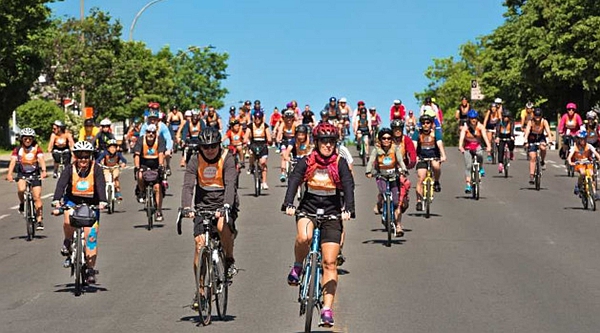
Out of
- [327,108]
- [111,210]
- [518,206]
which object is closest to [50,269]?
[111,210]

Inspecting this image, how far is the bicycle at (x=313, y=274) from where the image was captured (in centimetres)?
1114

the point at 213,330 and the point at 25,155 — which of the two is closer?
the point at 213,330

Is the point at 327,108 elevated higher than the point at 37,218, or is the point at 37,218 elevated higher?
the point at 327,108

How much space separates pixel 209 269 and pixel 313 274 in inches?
55.1

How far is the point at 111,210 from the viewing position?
2659 cm

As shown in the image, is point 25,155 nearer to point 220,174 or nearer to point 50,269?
point 50,269

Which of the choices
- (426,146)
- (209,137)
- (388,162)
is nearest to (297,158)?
(426,146)

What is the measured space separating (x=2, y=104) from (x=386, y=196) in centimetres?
4177

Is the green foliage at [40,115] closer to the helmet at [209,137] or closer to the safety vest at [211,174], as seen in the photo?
the safety vest at [211,174]

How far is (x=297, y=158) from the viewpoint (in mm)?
24562

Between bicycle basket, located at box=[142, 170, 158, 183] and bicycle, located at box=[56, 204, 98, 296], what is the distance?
7957mm

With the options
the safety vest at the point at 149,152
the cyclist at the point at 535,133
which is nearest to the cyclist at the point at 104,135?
the safety vest at the point at 149,152

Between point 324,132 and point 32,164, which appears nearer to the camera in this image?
point 324,132

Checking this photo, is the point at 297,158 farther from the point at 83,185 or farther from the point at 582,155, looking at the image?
the point at 83,185
